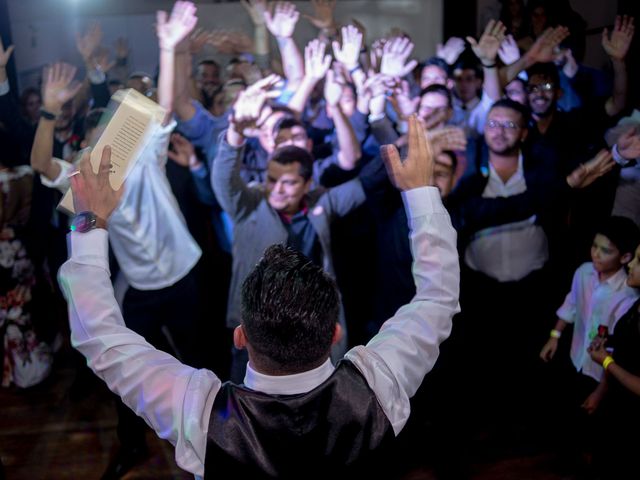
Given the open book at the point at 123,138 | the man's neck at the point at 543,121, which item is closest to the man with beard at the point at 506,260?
the man's neck at the point at 543,121

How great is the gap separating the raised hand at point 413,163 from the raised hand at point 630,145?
1613 millimetres

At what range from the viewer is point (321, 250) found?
2.68m

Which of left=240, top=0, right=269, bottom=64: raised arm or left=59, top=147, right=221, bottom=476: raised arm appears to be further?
left=240, top=0, right=269, bottom=64: raised arm

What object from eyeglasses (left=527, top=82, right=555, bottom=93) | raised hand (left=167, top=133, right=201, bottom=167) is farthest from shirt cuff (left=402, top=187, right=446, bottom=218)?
eyeglasses (left=527, top=82, right=555, bottom=93)

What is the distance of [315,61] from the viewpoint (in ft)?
11.2

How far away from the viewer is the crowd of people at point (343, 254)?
1104mm

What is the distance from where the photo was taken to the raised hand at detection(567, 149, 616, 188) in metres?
2.62

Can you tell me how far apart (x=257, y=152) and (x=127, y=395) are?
237 centimetres

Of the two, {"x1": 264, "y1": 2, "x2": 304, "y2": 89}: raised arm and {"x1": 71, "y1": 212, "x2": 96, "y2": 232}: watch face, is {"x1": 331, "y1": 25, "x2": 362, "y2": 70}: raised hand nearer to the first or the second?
{"x1": 264, "y1": 2, "x2": 304, "y2": 89}: raised arm

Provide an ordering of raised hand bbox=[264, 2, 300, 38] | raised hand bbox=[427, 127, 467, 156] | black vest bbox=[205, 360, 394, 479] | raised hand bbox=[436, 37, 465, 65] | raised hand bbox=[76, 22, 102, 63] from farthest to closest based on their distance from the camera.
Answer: raised hand bbox=[436, 37, 465, 65] < raised hand bbox=[76, 22, 102, 63] < raised hand bbox=[264, 2, 300, 38] < raised hand bbox=[427, 127, 467, 156] < black vest bbox=[205, 360, 394, 479]

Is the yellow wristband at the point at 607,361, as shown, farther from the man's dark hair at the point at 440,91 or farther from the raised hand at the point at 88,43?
the raised hand at the point at 88,43

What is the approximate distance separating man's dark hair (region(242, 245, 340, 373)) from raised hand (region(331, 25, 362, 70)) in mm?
2687

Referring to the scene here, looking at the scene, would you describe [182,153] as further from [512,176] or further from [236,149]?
[512,176]

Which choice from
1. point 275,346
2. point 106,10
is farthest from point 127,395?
point 106,10
